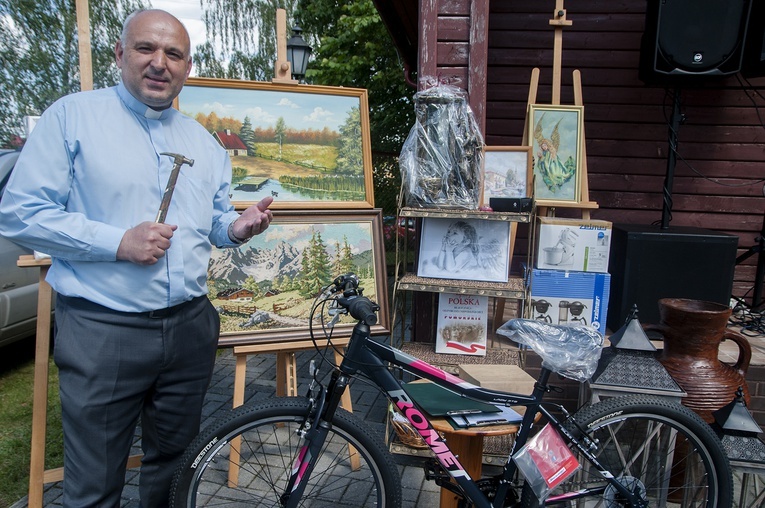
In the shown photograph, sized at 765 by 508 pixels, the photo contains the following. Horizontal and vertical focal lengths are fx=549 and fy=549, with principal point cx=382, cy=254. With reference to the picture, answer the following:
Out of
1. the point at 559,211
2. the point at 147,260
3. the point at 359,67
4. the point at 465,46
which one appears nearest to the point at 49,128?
the point at 147,260

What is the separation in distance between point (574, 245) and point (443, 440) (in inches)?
66.6

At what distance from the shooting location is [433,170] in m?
3.01

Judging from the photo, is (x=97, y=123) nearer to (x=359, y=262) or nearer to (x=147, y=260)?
(x=147, y=260)

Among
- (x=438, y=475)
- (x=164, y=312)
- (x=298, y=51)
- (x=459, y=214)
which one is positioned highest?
(x=298, y=51)

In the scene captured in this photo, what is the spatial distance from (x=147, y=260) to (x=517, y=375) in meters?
1.60

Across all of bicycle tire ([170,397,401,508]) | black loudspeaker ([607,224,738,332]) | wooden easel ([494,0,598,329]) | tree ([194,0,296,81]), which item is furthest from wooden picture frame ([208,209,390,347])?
tree ([194,0,296,81])

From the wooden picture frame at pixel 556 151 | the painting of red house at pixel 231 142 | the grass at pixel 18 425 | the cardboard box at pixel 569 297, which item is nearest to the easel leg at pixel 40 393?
the grass at pixel 18 425

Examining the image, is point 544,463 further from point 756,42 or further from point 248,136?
point 756,42

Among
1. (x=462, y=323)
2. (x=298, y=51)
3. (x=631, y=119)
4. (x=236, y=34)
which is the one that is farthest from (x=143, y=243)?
(x=236, y=34)

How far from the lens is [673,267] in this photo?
3.70 metres

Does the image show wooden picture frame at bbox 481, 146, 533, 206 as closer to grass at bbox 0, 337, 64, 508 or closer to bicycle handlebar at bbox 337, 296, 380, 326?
bicycle handlebar at bbox 337, 296, 380, 326

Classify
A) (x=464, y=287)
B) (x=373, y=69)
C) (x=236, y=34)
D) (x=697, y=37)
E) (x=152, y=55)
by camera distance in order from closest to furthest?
1. (x=152, y=55)
2. (x=464, y=287)
3. (x=697, y=37)
4. (x=373, y=69)
5. (x=236, y=34)

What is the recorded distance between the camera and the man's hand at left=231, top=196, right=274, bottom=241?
201cm

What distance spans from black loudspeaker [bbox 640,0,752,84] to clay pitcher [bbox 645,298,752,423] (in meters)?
2.13
